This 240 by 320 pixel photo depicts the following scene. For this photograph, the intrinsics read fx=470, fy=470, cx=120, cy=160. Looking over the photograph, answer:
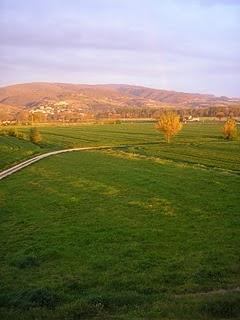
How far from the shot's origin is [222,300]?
1241 centimetres

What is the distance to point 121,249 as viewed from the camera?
65.5 feet

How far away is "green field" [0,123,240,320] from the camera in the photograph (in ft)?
43.1

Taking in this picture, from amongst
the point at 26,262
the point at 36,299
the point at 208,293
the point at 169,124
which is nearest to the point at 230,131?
the point at 169,124

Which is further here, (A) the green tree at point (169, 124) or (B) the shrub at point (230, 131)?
(B) the shrub at point (230, 131)

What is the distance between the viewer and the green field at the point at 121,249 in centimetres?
1312

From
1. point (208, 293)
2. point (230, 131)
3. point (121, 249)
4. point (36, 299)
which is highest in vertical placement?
point (208, 293)

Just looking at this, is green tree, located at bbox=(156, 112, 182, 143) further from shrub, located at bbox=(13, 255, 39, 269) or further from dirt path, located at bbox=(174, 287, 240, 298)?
dirt path, located at bbox=(174, 287, 240, 298)

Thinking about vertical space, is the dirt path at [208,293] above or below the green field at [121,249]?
above

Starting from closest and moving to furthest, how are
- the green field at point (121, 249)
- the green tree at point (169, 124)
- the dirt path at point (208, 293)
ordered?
the green field at point (121, 249) → the dirt path at point (208, 293) → the green tree at point (169, 124)

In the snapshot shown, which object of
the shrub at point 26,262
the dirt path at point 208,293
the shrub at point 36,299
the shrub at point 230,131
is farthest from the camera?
the shrub at point 230,131

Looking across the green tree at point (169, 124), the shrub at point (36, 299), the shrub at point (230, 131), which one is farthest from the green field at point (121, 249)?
the shrub at point (230, 131)

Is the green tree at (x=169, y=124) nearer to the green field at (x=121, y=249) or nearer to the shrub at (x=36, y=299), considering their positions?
the green field at (x=121, y=249)

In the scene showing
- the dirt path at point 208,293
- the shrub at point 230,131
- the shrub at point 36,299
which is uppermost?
the dirt path at point 208,293

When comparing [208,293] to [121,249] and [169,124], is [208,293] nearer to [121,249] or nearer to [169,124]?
[121,249]
